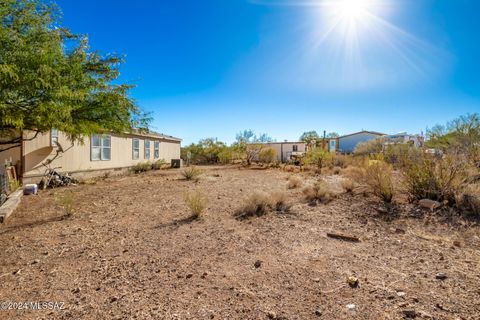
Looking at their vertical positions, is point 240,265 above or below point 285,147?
below

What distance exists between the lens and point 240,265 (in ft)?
9.96

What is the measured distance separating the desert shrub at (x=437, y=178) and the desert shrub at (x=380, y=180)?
1.54ft

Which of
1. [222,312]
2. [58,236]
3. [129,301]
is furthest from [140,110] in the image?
[222,312]

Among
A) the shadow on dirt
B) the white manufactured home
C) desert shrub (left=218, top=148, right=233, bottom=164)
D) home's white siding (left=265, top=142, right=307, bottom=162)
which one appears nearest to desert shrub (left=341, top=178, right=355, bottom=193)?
the shadow on dirt

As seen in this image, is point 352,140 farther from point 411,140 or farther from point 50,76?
point 50,76

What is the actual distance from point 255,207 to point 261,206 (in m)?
0.20

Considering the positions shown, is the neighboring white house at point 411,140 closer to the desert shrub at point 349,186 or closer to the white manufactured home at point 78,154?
the desert shrub at point 349,186

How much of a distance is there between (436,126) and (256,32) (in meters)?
14.9

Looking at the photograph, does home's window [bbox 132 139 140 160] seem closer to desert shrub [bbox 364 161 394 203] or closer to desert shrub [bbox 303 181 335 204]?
desert shrub [bbox 303 181 335 204]

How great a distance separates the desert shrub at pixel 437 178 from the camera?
5.37 meters

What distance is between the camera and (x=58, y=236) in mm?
4004

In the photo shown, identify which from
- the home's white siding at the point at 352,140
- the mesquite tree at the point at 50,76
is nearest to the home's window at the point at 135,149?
the mesquite tree at the point at 50,76

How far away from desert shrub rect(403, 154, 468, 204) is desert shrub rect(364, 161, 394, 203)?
470 mm

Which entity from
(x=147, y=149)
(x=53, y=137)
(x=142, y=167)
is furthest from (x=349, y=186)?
(x=147, y=149)
